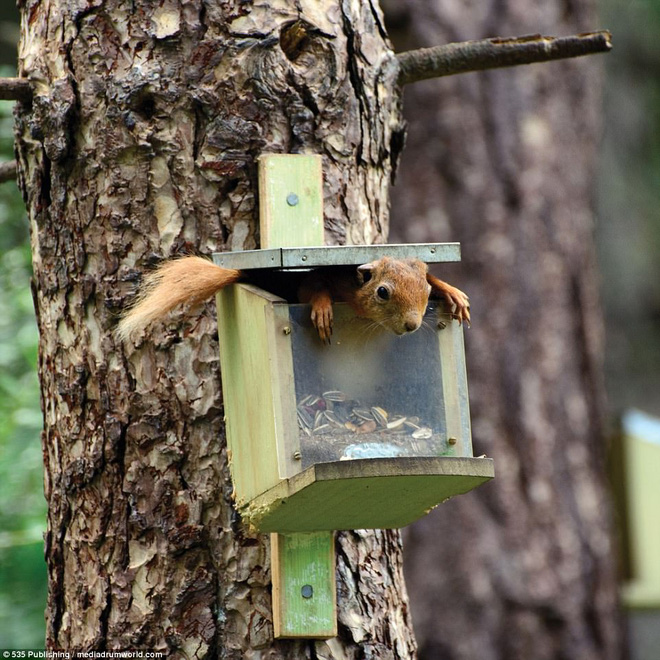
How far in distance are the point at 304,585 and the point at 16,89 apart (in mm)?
1213

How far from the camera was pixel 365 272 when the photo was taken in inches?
81.9

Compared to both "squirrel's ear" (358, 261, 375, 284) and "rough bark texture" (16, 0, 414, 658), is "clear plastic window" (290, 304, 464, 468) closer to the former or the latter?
"squirrel's ear" (358, 261, 375, 284)

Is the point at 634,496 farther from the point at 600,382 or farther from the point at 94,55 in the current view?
the point at 94,55

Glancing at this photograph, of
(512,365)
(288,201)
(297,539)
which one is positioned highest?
(512,365)

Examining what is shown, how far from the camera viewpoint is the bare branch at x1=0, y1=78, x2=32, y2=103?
92.8 inches

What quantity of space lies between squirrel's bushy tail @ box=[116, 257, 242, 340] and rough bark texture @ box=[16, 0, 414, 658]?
0.65 feet

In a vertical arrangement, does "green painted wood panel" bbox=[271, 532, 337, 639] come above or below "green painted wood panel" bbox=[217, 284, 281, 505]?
below

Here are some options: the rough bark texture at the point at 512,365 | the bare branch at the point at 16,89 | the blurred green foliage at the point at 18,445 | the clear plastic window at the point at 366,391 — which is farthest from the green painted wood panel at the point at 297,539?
the rough bark texture at the point at 512,365

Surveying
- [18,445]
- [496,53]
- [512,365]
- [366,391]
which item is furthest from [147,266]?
[512,365]

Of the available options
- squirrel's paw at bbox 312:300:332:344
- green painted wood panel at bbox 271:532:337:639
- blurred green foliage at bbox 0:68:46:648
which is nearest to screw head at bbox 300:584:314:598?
green painted wood panel at bbox 271:532:337:639

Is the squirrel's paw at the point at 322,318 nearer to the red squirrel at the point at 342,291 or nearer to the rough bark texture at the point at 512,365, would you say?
the red squirrel at the point at 342,291

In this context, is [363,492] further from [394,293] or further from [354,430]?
[394,293]

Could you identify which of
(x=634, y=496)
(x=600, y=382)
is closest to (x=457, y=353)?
(x=600, y=382)

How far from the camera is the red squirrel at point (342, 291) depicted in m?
2.04
